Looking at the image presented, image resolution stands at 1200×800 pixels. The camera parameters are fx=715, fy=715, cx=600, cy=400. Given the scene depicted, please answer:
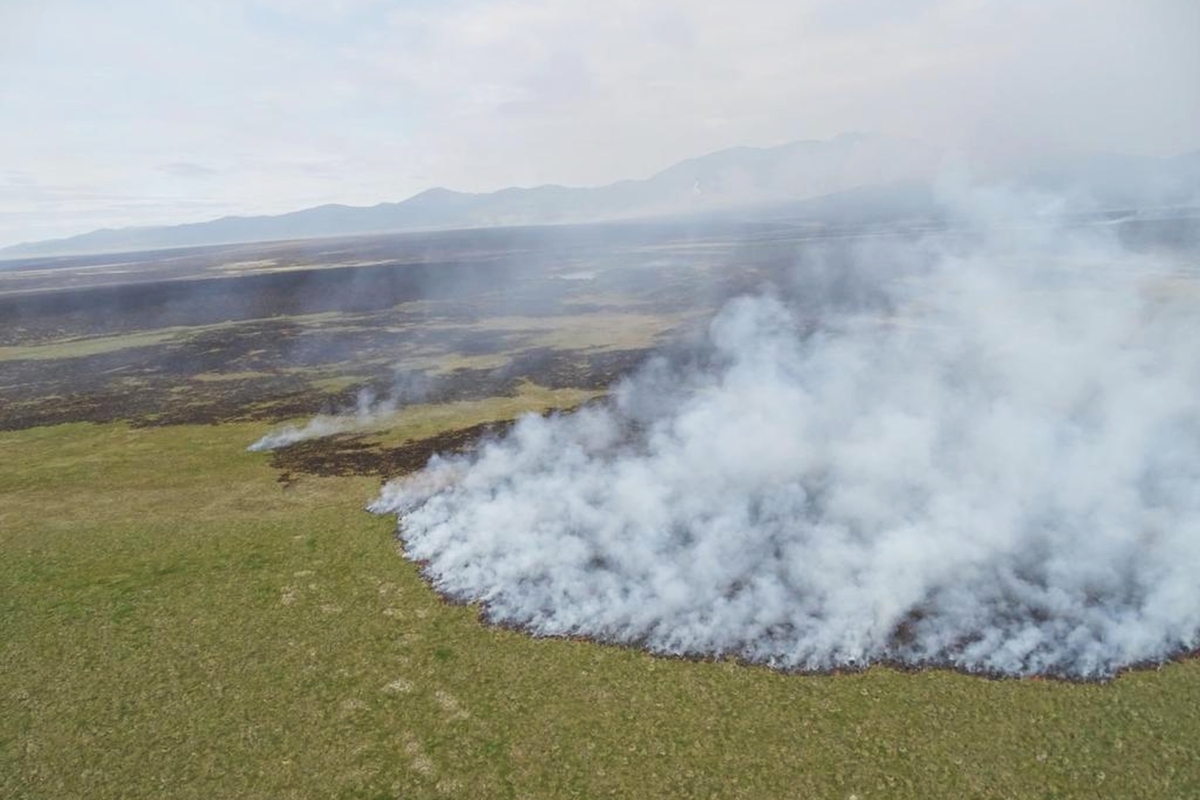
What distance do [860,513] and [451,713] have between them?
14560 millimetres

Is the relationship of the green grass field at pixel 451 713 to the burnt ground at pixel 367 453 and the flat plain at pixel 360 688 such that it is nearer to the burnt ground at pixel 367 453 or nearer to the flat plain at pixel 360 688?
the flat plain at pixel 360 688

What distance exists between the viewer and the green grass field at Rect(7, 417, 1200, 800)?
14.6m

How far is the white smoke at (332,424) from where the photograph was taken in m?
39.2

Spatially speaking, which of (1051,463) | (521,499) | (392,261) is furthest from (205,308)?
(1051,463)

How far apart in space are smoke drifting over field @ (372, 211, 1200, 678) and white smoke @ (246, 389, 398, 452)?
33.6 ft

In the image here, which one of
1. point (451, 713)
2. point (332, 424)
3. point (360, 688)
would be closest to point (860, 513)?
point (451, 713)

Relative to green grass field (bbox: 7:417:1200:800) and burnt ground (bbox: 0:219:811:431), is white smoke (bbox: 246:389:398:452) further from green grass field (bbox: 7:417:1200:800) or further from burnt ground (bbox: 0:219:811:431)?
green grass field (bbox: 7:417:1200:800)

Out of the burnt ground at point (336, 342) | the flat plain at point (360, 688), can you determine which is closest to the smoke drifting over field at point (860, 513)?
the flat plain at point (360, 688)

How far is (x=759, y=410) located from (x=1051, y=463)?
38.9 ft

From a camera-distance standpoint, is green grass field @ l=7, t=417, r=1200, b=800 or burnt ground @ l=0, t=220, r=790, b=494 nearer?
green grass field @ l=7, t=417, r=1200, b=800

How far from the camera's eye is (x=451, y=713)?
17.0 m

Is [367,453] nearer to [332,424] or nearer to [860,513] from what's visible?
[332,424]

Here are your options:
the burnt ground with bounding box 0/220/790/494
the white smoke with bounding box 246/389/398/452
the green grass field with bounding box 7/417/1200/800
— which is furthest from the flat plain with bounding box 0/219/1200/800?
the burnt ground with bounding box 0/220/790/494

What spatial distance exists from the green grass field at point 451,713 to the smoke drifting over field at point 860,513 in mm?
1291
